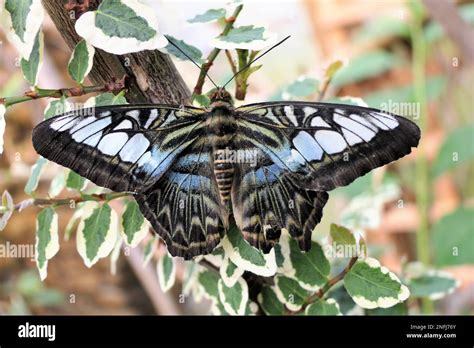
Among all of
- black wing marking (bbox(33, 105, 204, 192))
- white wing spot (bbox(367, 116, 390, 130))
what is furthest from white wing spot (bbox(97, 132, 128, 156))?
white wing spot (bbox(367, 116, 390, 130))

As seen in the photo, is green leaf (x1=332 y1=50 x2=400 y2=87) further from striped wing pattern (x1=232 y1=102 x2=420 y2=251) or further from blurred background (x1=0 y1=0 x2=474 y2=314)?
striped wing pattern (x1=232 y1=102 x2=420 y2=251)

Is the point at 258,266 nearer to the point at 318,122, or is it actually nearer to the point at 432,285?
the point at 318,122

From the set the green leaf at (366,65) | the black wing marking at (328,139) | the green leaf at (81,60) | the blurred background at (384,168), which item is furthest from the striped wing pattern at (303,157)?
the green leaf at (366,65)

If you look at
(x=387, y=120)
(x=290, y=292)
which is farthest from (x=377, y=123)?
(x=290, y=292)

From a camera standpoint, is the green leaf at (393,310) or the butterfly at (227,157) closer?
the butterfly at (227,157)

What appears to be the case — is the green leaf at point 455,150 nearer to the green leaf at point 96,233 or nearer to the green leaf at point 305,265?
the green leaf at point 305,265
